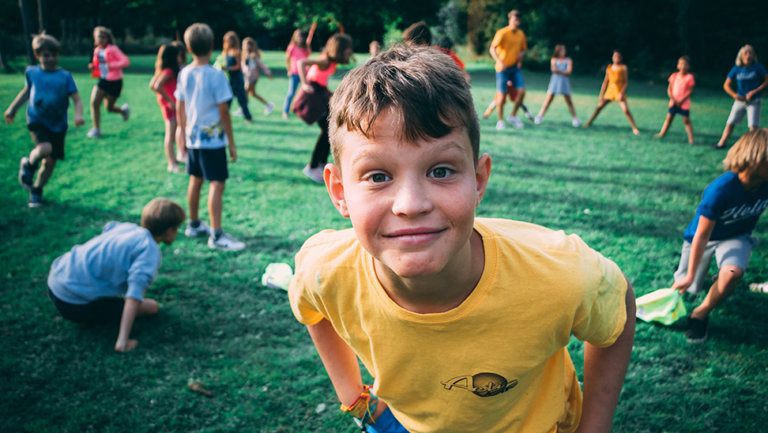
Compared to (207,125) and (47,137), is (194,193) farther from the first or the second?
(47,137)

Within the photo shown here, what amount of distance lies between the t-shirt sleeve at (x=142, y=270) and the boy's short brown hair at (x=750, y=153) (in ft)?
14.1

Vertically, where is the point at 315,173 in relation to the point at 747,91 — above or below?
below

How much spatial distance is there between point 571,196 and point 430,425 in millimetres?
5713

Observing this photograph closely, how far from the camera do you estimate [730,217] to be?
3.55 m

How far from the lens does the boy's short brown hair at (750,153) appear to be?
3.27 m

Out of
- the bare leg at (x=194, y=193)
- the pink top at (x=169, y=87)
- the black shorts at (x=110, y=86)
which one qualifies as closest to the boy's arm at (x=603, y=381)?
the bare leg at (x=194, y=193)

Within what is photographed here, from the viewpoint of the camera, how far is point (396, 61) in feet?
4.89

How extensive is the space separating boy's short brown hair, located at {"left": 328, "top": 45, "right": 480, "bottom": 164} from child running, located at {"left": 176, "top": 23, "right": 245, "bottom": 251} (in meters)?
4.03

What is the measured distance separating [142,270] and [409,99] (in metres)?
3.10

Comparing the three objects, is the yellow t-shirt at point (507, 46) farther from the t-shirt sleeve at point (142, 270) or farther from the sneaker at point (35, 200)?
the t-shirt sleeve at point (142, 270)

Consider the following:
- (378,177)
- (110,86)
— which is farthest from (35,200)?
(378,177)

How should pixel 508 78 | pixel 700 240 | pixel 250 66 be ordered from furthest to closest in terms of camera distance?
pixel 250 66 → pixel 508 78 → pixel 700 240

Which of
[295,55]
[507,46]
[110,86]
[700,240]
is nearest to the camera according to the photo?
[700,240]

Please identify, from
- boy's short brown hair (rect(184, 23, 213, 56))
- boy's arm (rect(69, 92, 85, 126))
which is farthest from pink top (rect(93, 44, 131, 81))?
boy's short brown hair (rect(184, 23, 213, 56))
